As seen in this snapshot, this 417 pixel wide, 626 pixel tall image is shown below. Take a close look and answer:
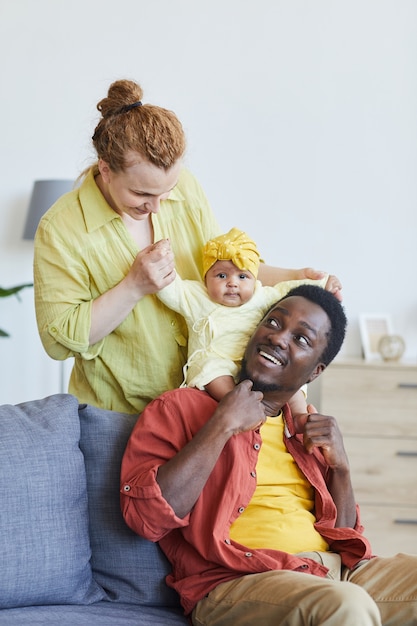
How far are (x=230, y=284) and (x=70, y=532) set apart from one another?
0.71 m

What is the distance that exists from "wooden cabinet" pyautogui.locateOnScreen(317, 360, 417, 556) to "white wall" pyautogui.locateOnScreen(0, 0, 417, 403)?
0.49 metres

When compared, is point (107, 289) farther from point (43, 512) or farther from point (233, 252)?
point (43, 512)

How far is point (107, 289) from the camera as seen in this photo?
2.25 m

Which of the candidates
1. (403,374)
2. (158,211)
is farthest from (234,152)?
(158,211)

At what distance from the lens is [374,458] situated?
3.85m

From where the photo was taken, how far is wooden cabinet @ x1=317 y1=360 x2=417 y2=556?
12.5 feet

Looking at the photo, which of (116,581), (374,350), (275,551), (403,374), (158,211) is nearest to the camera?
(275,551)

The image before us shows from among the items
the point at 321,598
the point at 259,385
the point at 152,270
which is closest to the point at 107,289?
the point at 152,270

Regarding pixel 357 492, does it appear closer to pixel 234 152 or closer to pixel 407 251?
pixel 407 251

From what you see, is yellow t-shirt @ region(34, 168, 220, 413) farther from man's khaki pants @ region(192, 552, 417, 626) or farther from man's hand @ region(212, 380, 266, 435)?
man's khaki pants @ region(192, 552, 417, 626)

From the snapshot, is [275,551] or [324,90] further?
[324,90]

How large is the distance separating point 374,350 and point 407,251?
0.53 m

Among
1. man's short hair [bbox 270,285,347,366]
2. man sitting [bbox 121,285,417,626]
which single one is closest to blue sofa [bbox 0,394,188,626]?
man sitting [bbox 121,285,417,626]

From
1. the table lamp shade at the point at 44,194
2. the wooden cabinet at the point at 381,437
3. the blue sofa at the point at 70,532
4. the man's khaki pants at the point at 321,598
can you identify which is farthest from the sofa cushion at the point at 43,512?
the table lamp shade at the point at 44,194
